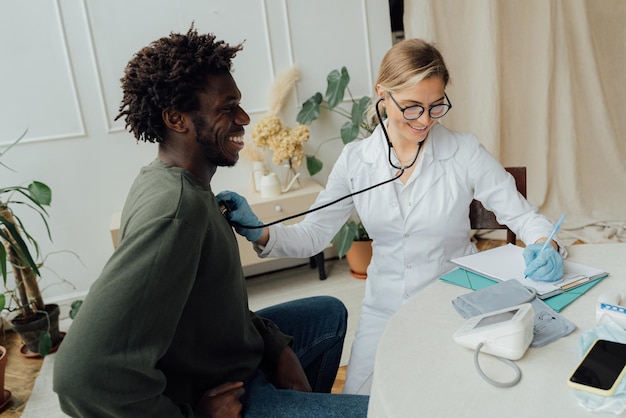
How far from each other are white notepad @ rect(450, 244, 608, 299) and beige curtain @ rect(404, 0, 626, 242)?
6.53ft

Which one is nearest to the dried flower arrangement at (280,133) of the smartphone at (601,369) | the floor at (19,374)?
the floor at (19,374)

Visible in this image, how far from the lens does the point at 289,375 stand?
1.17m

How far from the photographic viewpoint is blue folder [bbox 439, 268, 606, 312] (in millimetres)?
996

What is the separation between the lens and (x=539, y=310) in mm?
959

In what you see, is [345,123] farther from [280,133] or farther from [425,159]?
[425,159]

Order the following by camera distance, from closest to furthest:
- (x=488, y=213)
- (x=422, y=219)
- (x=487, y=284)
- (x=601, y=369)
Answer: (x=601, y=369) → (x=487, y=284) → (x=422, y=219) → (x=488, y=213)

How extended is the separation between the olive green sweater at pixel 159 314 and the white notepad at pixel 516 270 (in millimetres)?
547

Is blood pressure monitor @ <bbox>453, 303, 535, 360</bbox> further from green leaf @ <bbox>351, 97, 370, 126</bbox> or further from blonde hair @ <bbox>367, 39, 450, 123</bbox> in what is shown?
green leaf @ <bbox>351, 97, 370, 126</bbox>

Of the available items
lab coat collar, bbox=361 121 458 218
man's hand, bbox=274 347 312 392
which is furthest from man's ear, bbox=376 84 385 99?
man's hand, bbox=274 347 312 392

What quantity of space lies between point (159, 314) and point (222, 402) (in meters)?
0.29

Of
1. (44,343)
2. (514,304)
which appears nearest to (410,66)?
(514,304)

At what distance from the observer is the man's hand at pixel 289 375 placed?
3.82 feet

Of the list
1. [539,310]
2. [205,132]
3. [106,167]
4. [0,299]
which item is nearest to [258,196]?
[106,167]

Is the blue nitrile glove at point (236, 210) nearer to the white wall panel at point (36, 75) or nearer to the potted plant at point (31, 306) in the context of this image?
the potted plant at point (31, 306)
